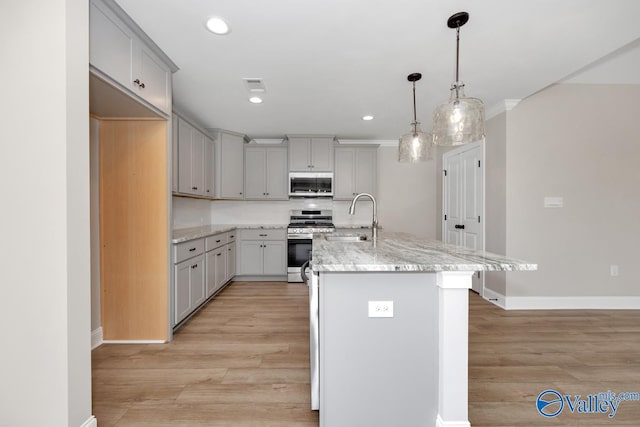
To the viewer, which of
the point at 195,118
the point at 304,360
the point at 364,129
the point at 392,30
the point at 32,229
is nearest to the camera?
the point at 32,229

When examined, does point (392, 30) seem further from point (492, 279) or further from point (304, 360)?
point (492, 279)

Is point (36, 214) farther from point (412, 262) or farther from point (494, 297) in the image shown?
point (494, 297)

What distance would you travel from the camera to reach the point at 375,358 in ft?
4.59

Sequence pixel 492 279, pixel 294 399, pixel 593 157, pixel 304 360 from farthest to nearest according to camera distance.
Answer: pixel 492 279 < pixel 593 157 < pixel 304 360 < pixel 294 399

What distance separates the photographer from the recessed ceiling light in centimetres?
185

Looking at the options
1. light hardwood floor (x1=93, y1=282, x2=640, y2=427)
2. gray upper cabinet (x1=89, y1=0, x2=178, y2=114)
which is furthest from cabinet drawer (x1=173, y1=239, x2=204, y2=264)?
gray upper cabinet (x1=89, y1=0, x2=178, y2=114)

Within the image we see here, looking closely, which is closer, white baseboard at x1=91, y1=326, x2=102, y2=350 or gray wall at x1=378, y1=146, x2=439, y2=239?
white baseboard at x1=91, y1=326, x2=102, y2=350

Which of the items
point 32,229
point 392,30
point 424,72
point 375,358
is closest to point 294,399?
point 375,358

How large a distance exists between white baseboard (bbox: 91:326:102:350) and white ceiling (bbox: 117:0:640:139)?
2434 millimetres

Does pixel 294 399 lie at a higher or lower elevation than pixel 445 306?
lower

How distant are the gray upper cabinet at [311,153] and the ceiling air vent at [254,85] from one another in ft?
5.92

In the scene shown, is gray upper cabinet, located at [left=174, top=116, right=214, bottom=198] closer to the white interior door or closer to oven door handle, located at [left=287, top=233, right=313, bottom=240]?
oven door handle, located at [left=287, top=233, right=313, bottom=240]

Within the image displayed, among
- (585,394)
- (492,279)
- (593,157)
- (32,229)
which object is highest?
(593,157)

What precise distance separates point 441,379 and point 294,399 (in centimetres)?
92
